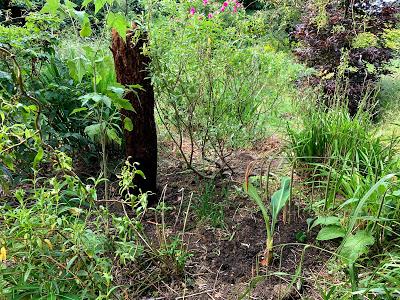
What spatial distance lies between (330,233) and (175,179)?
1221mm

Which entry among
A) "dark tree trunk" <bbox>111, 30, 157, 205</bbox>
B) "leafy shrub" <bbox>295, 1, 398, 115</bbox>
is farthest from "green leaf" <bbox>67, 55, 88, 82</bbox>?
"leafy shrub" <bbox>295, 1, 398, 115</bbox>

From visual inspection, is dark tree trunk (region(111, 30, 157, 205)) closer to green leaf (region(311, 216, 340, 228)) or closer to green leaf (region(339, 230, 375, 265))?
green leaf (region(311, 216, 340, 228))

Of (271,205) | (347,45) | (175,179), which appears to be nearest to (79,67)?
(271,205)

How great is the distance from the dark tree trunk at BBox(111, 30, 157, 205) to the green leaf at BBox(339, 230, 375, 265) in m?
1.18

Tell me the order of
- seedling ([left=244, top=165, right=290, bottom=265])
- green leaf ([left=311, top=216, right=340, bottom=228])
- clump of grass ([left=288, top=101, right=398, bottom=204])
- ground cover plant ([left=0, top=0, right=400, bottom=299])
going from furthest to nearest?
clump of grass ([left=288, top=101, right=398, bottom=204]) → green leaf ([left=311, top=216, right=340, bottom=228]) → seedling ([left=244, top=165, right=290, bottom=265]) → ground cover plant ([left=0, top=0, right=400, bottom=299])

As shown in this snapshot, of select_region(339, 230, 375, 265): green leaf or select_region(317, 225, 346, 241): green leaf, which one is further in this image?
select_region(317, 225, 346, 241): green leaf

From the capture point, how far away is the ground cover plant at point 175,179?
154 centimetres

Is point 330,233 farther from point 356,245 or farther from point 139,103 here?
point 139,103

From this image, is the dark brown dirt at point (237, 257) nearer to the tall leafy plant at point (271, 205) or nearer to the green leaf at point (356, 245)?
the tall leafy plant at point (271, 205)

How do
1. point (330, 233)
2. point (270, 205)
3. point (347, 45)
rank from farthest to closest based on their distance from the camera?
point (347, 45), point (270, 205), point (330, 233)

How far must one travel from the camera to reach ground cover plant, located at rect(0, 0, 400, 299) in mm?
1538

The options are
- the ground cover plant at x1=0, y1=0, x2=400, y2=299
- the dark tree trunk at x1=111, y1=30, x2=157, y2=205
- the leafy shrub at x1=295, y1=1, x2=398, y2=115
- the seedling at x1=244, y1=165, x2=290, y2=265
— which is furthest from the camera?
the leafy shrub at x1=295, y1=1, x2=398, y2=115

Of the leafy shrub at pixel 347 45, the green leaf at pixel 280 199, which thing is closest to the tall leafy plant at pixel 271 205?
the green leaf at pixel 280 199

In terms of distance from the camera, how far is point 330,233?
198 cm
